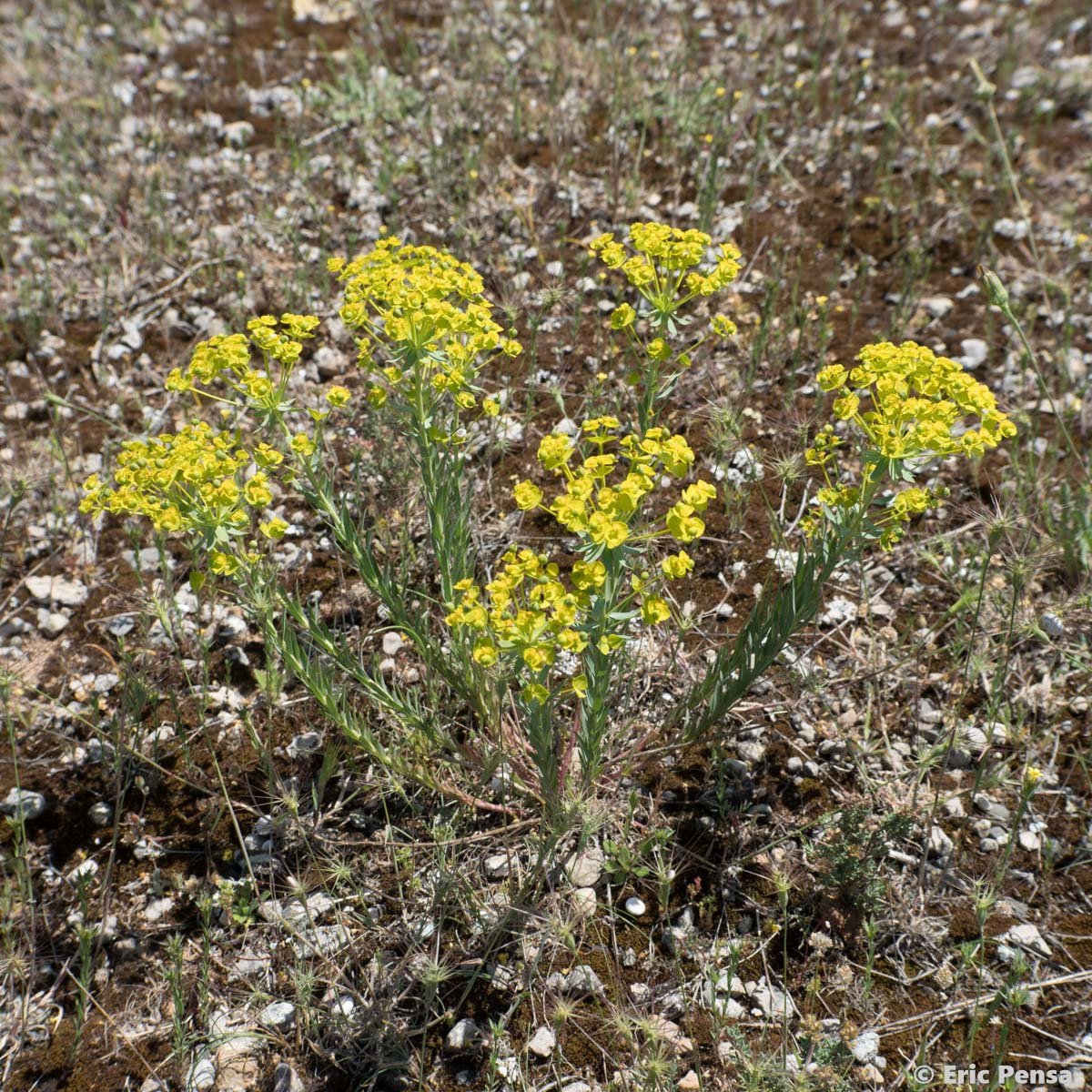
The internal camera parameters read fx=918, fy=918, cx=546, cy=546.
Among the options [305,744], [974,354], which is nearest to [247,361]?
[305,744]

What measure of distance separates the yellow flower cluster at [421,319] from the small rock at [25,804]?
1913 millimetres

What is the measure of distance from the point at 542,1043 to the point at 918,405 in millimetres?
2039

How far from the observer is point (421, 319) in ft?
7.77

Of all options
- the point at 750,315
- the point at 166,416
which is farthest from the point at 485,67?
the point at 166,416

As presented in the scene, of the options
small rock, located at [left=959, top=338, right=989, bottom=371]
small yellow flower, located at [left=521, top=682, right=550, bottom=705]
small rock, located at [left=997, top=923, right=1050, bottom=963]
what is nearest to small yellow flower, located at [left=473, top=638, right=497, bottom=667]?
small yellow flower, located at [left=521, top=682, right=550, bottom=705]

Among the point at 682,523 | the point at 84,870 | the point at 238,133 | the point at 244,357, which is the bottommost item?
the point at 84,870

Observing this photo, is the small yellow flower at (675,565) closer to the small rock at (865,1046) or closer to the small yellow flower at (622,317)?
the small yellow flower at (622,317)

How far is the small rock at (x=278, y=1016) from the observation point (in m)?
2.68

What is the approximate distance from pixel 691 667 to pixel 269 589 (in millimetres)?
1523

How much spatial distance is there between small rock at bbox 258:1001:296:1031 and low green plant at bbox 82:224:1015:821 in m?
0.74

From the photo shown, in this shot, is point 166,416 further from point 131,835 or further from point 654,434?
point 654,434

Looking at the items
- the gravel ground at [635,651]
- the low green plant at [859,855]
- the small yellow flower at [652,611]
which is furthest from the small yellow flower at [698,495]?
the low green plant at [859,855]

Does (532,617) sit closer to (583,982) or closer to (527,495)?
(527,495)

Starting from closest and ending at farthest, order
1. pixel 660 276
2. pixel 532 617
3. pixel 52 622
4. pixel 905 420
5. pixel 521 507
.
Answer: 1. pixel 532 617
2. pixel 905 420
3. pixel 521 507
4. pixel 660 276
5. pixel 52 622
